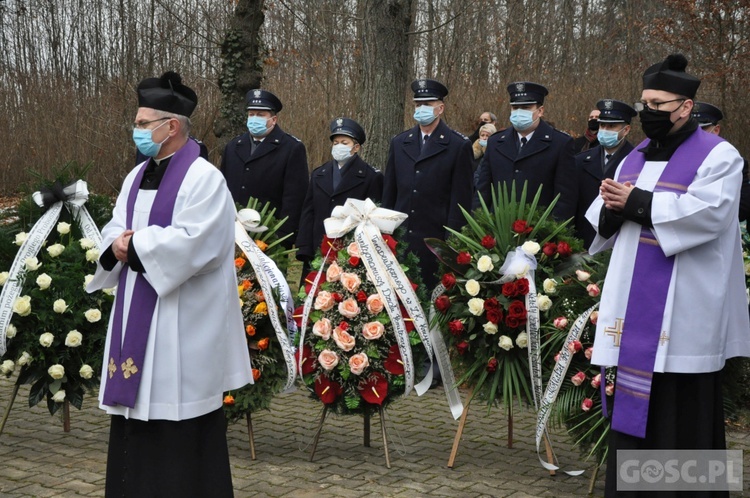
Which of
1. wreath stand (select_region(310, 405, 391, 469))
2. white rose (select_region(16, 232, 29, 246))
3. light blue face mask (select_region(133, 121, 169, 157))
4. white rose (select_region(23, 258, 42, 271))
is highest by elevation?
light blue face mask (select_region(133, 121, 169, 157))

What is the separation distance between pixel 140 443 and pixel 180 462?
0.68ft

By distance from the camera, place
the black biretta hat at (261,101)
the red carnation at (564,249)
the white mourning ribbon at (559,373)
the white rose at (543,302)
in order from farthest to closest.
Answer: the black biretta hat at (261,101), the red carnation at (564,249), the white rose at (543,302), the white mourning ribbon at (559,373)

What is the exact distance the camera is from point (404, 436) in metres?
7.02

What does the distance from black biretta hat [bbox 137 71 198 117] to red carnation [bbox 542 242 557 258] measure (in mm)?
2367

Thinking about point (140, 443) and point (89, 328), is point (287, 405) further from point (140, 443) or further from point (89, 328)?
point (140, 443)

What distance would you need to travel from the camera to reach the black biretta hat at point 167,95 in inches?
188

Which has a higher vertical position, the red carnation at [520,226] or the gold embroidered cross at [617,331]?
the red carnation at [520,226]

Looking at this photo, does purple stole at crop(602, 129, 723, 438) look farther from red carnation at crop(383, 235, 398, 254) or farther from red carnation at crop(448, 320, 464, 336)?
red carnation at crop(383, 235, 398, 254)

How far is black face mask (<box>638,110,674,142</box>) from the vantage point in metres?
4.77

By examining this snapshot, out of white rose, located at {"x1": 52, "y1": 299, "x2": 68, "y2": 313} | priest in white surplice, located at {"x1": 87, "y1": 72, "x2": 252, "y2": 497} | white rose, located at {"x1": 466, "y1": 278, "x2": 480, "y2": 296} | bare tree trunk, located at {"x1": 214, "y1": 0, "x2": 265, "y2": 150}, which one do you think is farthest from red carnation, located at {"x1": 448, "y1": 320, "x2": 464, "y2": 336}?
bare tree trunk, located at {"x1": 214, "y1": 0, "x2": 265, "y2": 150}

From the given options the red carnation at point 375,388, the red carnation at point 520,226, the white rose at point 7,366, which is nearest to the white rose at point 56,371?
the white rose at point 7,366

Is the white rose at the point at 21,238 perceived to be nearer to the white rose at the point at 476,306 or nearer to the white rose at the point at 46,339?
the white rose at the point at 46,339

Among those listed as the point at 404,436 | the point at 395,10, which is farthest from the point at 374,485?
the point at 395,10

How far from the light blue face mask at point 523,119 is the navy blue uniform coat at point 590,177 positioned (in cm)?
56
